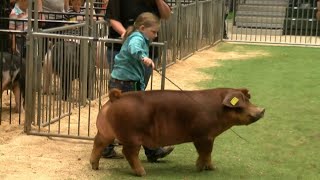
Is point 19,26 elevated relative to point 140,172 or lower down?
elevated

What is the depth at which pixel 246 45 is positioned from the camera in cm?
1814

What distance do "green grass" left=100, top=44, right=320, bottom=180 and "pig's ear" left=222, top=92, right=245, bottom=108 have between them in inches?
26.0

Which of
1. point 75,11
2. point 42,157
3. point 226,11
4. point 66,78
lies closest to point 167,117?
point 42,157

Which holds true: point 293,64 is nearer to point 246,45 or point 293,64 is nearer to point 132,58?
point 246,45

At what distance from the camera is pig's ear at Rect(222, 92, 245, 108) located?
6034 mm

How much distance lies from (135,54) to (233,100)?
94cm

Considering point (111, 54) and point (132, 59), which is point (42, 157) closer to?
point (132, 59)

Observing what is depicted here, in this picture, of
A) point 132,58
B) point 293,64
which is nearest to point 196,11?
point 293,64

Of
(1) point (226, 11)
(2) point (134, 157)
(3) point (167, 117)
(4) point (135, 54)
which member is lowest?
(2) point (134, 157)

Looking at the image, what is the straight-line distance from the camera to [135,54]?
601 cm

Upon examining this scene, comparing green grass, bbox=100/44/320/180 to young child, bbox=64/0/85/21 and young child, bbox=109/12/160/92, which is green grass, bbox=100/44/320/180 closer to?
young child, bbox=109/12/160/92

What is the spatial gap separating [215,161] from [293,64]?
26.5 ft

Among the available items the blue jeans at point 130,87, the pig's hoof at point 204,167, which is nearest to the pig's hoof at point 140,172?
the blue jeans at point 130,87

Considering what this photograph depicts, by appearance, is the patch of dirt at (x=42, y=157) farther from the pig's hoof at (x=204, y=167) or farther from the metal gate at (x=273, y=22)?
the metal gate at (x=273, y=22)
